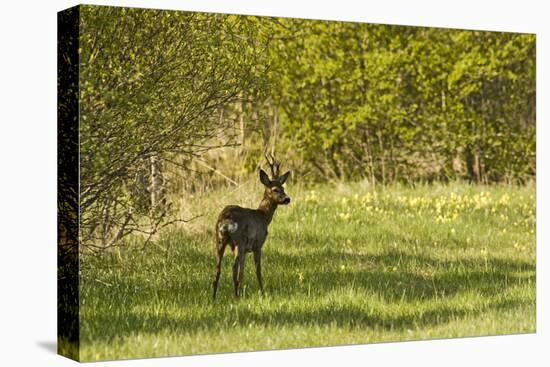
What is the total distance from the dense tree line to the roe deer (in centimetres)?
50

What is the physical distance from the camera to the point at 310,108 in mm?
12430

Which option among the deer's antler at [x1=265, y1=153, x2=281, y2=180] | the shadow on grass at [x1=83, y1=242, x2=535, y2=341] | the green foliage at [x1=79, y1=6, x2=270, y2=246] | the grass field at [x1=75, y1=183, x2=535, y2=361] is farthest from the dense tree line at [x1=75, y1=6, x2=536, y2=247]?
the shadow on grass at [x1=83, y1=242, x2=535, y2=341]

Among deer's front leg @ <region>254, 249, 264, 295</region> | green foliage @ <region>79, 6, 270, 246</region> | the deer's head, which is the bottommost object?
deer's front leg @ <region>254, 249, 264, 295</region>

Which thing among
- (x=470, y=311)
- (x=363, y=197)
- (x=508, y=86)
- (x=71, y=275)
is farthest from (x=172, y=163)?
(x=508, y=86)

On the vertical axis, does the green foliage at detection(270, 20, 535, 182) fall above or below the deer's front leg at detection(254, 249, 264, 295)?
above

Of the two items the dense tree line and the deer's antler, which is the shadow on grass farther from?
the deer's antler

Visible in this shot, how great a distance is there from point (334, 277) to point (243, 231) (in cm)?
119

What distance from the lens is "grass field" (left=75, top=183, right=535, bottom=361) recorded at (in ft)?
34.7

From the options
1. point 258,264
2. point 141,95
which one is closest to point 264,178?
point 258,264

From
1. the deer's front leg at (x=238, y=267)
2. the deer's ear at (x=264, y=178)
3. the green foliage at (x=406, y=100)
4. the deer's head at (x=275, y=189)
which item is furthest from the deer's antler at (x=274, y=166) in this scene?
the deer's front leg at (x=238, y=267)

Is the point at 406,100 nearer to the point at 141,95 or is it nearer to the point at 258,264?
the point at 258,264

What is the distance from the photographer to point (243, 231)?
1113cm

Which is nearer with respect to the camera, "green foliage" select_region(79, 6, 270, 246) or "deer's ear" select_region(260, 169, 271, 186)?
"green foliage" select_region(79, 6, 270, 246)

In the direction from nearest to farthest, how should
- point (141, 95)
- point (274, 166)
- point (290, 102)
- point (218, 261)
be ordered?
point (141, 95) < point (218, 261) < point (274, 166) < point (290, 102)
